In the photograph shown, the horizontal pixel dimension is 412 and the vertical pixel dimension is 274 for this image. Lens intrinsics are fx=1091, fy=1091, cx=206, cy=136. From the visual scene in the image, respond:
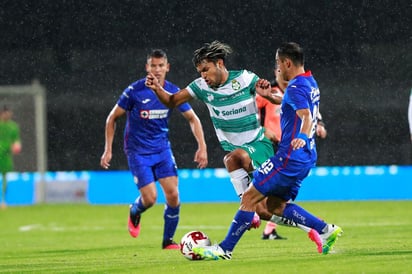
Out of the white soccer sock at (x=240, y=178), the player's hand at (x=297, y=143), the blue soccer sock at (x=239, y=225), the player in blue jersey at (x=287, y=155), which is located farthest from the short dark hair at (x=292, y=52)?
the white soccer sock at (x=240, y=178)

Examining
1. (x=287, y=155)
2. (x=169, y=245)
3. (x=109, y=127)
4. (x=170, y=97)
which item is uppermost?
(x=170, y=97)

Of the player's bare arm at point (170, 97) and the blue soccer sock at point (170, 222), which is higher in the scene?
the player's bare arm at point (170, 97)

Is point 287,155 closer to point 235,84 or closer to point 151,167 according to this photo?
point 235,84

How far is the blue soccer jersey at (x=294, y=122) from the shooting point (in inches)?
316

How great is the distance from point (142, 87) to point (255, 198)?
311 cm

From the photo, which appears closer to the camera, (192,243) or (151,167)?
(192,243)

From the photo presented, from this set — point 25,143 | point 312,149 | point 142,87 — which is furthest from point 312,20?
point 312,149

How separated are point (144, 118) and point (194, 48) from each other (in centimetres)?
1130

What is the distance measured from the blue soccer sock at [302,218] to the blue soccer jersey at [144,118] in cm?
247

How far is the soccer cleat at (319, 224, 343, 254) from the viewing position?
8.53 metres

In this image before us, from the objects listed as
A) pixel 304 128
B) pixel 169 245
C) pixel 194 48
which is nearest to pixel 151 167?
pixel 169 245

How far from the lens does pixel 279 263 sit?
796 centimetres

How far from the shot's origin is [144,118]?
11.0 m

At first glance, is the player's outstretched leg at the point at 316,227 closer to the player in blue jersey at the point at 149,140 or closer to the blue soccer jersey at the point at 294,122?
the blue soccer jersey at the point at 294,122
